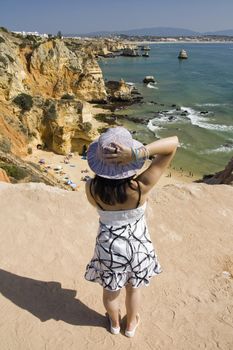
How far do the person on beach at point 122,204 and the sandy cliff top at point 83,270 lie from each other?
0.75 metres

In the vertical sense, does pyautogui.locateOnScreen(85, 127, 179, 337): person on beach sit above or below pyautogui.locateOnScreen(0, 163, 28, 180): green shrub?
above

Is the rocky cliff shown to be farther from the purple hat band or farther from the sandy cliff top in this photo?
the purple hat band

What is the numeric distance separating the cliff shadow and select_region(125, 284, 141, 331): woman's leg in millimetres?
411

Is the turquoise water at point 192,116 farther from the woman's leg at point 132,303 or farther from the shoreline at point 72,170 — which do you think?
the woman's leg at point 132,303

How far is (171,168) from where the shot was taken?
2505cm

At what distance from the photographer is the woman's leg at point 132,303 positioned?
3669 millimetres

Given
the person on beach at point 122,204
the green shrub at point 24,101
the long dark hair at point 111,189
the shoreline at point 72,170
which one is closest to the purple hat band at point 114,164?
the person on beach at point 122,204

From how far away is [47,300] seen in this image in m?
4.63

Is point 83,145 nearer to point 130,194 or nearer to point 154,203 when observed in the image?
point 154,203

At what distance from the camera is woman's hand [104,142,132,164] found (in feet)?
9.69

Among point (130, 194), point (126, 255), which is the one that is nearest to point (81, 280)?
point (126, 255)

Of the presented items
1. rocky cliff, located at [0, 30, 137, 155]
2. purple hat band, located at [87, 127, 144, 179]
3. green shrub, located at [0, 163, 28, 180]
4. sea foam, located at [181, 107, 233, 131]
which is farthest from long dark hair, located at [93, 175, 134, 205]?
sea foam, located at [181, 107, 233, 131]

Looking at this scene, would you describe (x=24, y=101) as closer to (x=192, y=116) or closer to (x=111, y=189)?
(x=192, y=116)

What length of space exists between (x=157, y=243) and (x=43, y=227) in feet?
6.30
